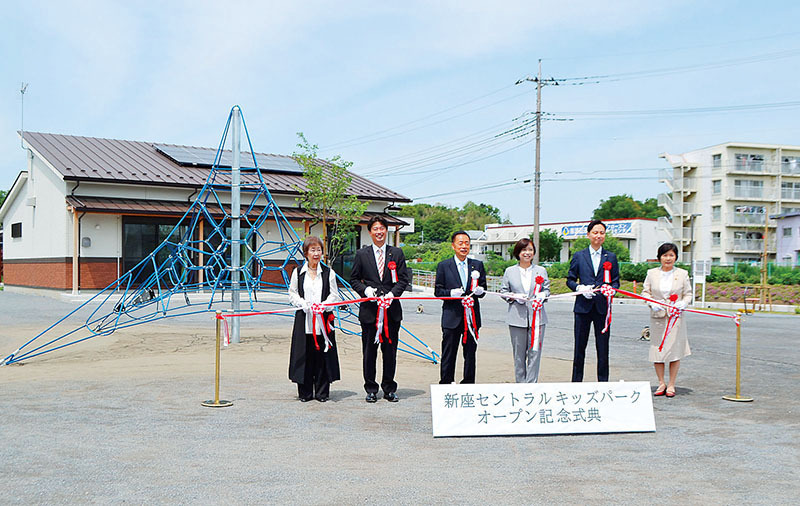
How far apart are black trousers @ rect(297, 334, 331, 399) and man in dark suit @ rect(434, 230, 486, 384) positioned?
1175mm

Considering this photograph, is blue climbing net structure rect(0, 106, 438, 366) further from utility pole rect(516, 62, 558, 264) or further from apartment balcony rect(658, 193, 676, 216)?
apartment balcony rect(658, 193, 676, 216)

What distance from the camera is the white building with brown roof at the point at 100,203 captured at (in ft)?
76.1

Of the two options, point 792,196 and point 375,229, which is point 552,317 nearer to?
point 375,229

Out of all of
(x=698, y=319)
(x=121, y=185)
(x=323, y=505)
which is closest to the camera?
(x=323, y=505)

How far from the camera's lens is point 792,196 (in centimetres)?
5091

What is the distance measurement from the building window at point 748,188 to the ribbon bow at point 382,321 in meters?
50.5

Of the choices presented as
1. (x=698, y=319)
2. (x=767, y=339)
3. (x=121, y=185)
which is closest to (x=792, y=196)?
(x=698, y=319)

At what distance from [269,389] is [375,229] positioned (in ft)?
7.25

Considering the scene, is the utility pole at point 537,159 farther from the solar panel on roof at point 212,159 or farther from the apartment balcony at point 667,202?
the apartment balcony at point 667,202

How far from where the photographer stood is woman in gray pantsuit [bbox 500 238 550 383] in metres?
6.71

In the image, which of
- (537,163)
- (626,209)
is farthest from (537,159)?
(626,209)

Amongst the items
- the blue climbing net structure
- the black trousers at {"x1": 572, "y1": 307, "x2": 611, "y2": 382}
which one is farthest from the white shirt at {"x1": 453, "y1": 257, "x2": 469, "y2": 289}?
the blue climbing net structure

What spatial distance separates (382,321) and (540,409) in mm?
1866

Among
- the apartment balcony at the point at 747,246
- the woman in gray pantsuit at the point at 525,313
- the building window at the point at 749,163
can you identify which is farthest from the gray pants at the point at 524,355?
the building window at the point at 749,163
